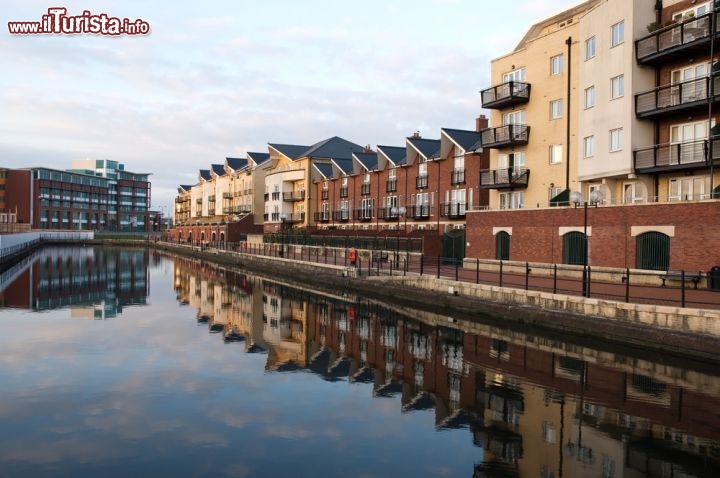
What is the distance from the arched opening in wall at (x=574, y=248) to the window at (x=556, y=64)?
1082 centimetres

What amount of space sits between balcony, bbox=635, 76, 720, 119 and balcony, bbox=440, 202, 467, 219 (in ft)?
66.1

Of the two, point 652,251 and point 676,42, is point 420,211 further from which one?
point 676,42

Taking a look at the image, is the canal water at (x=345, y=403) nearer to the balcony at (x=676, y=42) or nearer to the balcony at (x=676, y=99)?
the balcony at (x=676, y=99)

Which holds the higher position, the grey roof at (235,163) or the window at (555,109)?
the grey roof at (235,163)

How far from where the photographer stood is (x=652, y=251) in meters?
26.5

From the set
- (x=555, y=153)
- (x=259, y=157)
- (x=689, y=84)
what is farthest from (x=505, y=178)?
(x=259, y=157)

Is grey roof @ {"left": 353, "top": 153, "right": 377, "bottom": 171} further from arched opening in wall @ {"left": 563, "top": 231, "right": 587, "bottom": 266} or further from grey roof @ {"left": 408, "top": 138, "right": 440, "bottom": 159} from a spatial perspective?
arched opening in wall @ {"left": 563, "top": 231, "right": 587, "bottom": 266}

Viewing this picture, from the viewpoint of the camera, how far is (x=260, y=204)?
94938 millimetres

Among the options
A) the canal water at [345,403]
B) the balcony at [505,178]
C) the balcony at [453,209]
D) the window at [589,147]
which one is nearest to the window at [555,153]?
the balcony at [505,178]

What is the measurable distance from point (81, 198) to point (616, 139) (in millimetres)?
146036

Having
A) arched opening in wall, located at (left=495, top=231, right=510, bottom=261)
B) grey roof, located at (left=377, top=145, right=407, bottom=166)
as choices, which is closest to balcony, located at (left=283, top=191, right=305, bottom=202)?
grey roof, located at (left=377, top=145, right=407, bottom=166)

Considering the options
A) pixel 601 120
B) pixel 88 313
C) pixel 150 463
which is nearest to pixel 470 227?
pixel 601 120

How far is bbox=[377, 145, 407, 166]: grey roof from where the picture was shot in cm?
5994

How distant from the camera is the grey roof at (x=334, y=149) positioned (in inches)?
3150
